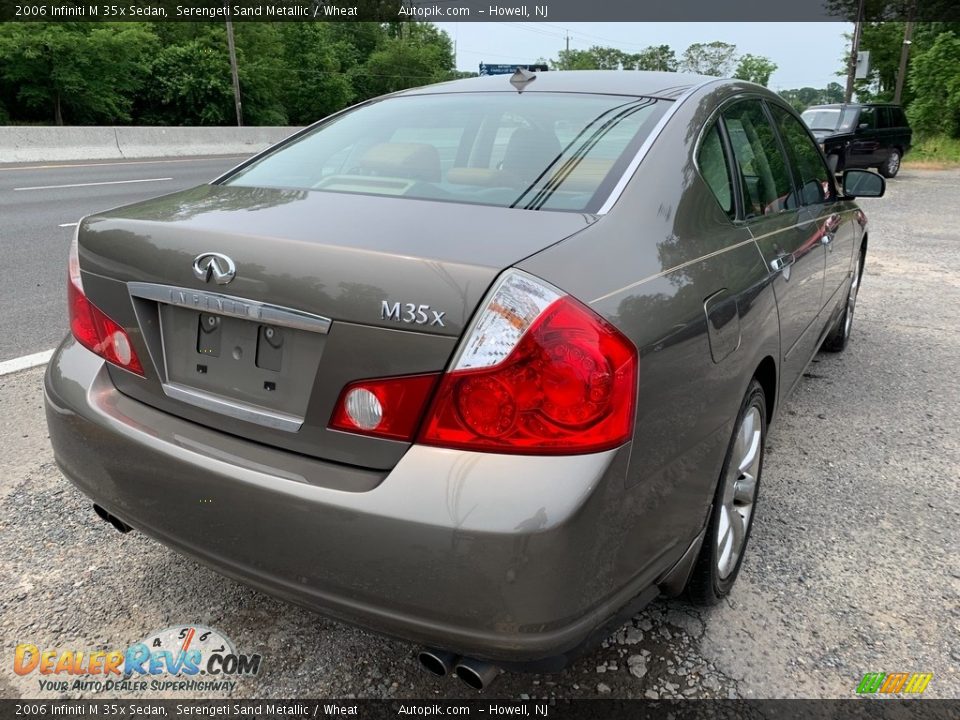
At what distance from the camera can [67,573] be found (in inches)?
97.7

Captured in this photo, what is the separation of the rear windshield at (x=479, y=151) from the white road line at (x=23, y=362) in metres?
2.41

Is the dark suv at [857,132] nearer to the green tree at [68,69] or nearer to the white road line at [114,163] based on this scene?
the white road line at [114,163]

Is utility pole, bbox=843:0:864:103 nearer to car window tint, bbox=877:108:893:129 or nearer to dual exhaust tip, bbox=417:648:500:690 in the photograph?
car window tint, bbox=877:108:893:129

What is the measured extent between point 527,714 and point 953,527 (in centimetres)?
197

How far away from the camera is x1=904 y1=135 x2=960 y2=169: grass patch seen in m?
24.5

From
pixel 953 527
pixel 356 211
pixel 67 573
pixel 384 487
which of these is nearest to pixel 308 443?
pixel 384 487

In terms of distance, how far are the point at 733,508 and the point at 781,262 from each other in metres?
0.87

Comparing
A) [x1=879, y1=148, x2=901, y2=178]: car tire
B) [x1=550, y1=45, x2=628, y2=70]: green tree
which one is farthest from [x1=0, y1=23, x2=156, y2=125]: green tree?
[x1=550, y1=45, x2=628, y2=70]: green tree

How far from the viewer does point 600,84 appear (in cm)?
269

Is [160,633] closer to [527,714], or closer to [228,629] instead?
[228,629]

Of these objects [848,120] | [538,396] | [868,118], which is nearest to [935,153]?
[868,118]

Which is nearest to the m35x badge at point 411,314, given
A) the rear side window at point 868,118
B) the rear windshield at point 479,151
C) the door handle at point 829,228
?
the rear windshield at point 479,151

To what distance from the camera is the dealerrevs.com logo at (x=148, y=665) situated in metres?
2.06

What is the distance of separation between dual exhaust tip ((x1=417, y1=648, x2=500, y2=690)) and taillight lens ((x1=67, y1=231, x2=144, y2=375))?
1.02m
